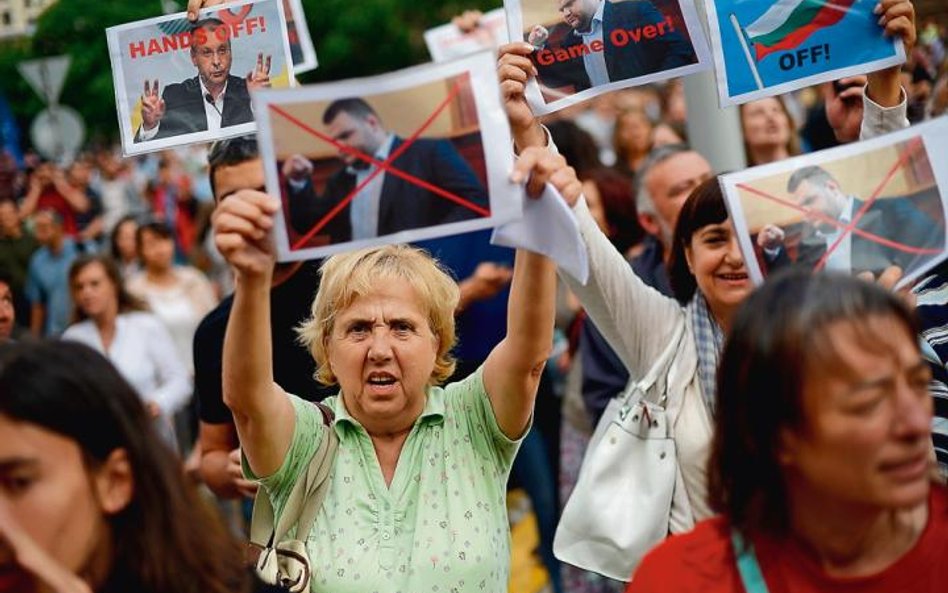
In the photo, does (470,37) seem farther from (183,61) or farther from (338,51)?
(338,51)

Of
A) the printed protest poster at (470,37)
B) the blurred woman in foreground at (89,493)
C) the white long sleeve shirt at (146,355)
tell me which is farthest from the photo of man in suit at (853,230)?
the white long sleeve shirt at (146,355)

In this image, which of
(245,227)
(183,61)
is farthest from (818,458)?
(183,61)

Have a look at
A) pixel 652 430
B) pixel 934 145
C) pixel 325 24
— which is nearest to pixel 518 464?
pixel 652 430

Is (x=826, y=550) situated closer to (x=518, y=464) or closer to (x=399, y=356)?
(x=399, y=356)

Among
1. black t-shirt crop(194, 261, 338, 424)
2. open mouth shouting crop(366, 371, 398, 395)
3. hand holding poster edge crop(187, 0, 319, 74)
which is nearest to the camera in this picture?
open mouth shouting crop(366, 371, 398, 395)

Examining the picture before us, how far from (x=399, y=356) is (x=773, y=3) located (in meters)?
1.31

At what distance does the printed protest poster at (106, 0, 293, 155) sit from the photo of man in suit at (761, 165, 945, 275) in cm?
163

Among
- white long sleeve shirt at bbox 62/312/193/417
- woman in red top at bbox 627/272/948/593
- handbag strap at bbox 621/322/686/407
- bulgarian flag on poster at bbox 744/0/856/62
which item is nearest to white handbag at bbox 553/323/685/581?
handbag strap at bbox 621/322/686/407

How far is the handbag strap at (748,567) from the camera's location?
2.75m

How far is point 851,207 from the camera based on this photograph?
3338mm

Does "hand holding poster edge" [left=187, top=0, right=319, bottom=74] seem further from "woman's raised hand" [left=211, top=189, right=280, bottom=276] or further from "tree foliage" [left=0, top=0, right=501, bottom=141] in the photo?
"tree foliage" [left=0, top=0, right=501, bottom=141]

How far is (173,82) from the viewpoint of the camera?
442cm

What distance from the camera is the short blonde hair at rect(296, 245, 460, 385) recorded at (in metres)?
3.93

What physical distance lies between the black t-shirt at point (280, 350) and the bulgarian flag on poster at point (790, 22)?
1.48m
